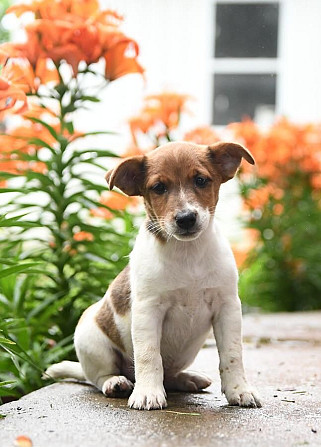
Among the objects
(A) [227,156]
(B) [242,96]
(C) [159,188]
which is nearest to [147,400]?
(C) [159,188]

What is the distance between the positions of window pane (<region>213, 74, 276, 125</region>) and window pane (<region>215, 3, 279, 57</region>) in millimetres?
274

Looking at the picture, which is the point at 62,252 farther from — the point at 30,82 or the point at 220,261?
the point at 220,261

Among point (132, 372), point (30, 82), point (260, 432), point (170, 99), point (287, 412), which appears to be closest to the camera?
point (260, 432)

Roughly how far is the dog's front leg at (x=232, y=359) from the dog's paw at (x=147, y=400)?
0.21m

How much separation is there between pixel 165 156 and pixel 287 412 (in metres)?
0.85

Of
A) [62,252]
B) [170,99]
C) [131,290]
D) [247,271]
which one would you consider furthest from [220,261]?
[247,271]

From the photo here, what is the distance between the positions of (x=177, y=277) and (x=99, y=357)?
46 cm

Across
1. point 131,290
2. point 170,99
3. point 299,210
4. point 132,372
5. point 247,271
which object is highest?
point 170,99

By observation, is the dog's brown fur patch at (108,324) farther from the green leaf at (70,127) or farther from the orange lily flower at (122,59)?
the orange lily flower at (122,59)

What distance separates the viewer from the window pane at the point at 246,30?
8883mm

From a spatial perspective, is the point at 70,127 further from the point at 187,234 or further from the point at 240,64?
the point at 240,64

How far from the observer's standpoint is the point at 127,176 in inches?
99.7

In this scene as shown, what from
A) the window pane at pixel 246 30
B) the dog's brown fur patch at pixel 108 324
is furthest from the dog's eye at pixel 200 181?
the window pane at pixel 246 30

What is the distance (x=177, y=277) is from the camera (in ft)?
7.93
